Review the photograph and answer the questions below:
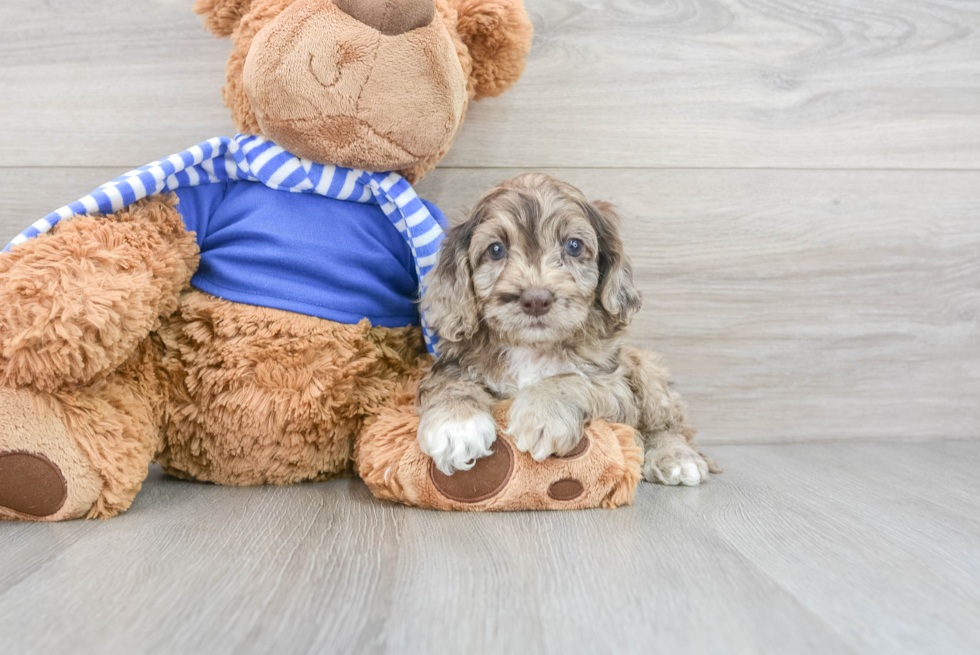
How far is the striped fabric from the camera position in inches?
68.5

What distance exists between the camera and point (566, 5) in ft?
7.48

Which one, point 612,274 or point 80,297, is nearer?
point 80,297

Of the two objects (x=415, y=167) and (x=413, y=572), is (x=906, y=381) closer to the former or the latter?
(x=415, y=167)

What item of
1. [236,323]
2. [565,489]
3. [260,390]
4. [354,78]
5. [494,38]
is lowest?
[565,489]

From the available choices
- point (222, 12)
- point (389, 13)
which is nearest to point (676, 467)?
point (389, 13)

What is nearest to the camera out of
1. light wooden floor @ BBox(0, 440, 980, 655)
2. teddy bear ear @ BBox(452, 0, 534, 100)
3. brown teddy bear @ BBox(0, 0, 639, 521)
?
light wooden floor @ BBox(0, 440, 980, 655)

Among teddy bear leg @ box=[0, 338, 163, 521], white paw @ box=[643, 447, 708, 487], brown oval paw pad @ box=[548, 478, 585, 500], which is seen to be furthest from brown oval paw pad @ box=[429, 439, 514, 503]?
teddy bear leg @ box=[0, 338, 163, 521]

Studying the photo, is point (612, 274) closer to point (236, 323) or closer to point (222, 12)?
point (236, 323)

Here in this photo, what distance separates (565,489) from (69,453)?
1.08 metres

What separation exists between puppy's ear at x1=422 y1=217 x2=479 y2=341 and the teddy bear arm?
0.64 metres

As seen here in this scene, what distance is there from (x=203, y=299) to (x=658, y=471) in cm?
130

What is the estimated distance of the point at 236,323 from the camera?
67.9 inches

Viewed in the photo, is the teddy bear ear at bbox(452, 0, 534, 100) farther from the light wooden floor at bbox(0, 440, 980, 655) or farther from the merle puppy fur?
the light wooden floor at bbox(0, 440, 980, 655)

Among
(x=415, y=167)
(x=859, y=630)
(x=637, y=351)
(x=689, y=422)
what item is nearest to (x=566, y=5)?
(x=415, y=167)
